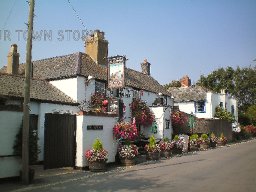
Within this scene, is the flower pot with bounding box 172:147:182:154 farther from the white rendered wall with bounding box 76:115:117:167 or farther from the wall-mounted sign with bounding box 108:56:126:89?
the white rendered wall with bounding box 76:115:117:167

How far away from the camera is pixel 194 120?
33.9 m

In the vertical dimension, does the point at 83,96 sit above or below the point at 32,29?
below

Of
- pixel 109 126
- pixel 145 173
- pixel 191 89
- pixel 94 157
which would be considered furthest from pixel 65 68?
pixel 191 89

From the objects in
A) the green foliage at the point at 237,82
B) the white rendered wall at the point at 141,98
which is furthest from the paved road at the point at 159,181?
the green foliage at the point at 237,82

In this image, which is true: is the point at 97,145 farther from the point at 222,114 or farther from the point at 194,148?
the point at 222,114

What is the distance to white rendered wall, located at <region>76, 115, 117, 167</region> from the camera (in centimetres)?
1530

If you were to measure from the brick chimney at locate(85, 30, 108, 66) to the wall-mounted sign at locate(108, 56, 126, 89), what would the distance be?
621 centimetres

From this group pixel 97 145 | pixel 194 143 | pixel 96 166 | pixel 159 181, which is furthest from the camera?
pixel 194 143

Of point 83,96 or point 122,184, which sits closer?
point 122,184

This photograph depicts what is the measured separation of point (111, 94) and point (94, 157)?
10594 millimetres

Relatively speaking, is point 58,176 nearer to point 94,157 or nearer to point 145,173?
point 94,157

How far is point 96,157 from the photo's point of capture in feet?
49.2

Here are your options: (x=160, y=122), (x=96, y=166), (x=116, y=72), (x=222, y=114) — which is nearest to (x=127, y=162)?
(x=96, y=166)

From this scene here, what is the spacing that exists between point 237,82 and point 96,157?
57414 millimetres
